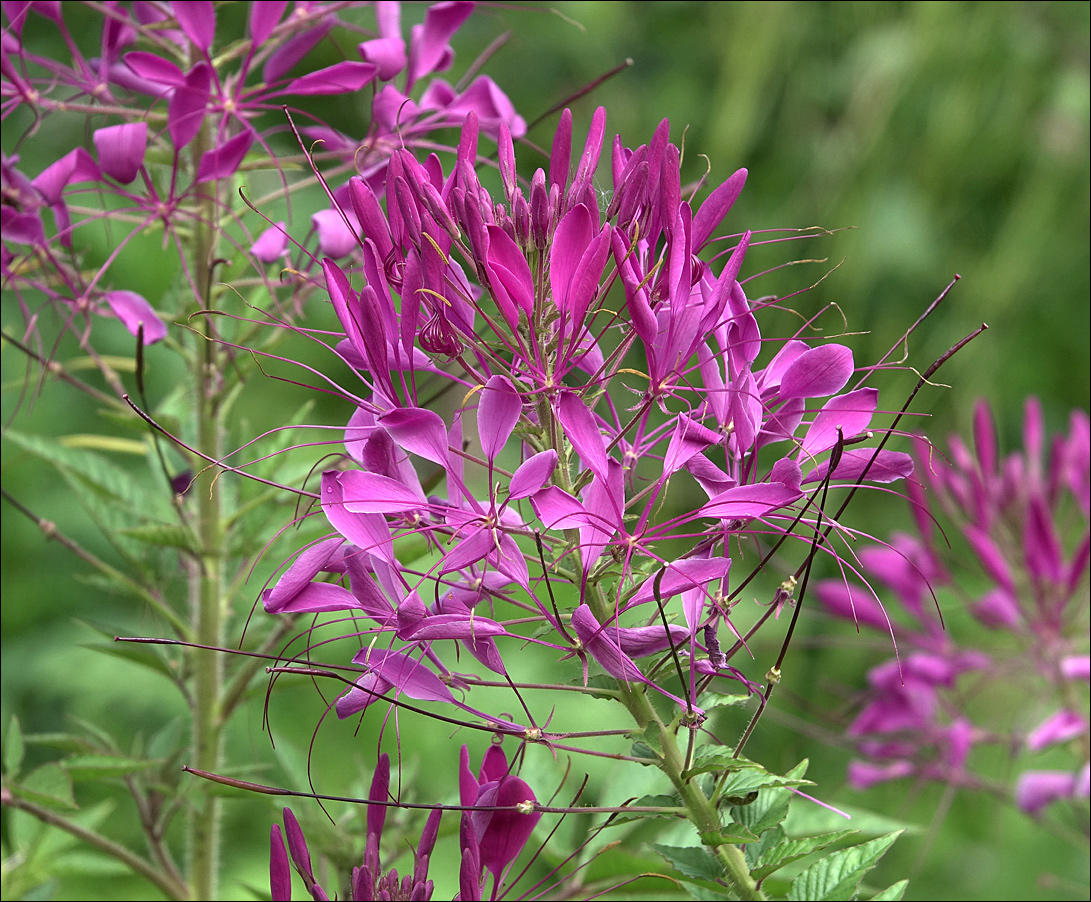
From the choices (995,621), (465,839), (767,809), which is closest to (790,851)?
(767,809)

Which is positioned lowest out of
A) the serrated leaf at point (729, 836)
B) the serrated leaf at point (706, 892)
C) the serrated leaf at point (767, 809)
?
the serrated leaf at point (706, 892)

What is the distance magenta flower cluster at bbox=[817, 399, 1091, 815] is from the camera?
86 centimetres

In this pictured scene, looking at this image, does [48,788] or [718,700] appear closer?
[718,700]

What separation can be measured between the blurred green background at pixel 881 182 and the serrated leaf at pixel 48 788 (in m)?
1.00

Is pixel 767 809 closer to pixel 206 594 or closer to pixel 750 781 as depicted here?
pixel 750 781

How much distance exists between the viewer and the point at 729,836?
40 centimetres

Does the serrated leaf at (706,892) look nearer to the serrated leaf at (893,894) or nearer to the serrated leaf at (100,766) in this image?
the serrated leaf at (893,894)

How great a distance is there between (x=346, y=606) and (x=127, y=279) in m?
1.54

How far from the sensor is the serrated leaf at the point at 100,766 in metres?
0.60

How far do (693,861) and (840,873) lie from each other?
6 cm

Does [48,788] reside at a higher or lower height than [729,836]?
lower

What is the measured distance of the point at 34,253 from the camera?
0.65m

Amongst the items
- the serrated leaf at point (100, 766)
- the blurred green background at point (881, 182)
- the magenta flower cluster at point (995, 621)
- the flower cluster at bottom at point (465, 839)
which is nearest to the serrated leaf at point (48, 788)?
the serrated leaf at point (100, 766)

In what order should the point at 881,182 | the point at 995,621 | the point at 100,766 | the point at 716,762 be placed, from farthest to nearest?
the point at 881,182 < the point at 995,621 < the point at 100,766 < the point at 716,762
